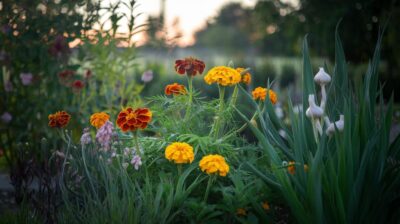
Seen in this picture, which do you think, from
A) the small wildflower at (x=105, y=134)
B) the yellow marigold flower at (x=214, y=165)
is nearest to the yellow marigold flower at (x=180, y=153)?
the yellow marigold flower at (x=214, y=165)

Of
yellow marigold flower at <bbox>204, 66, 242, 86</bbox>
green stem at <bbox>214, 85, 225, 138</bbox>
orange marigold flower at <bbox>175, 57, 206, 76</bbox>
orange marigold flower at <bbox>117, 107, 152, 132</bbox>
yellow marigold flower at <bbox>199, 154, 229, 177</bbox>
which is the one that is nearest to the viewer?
yellow marigold flower at <bbox>199, 154, 229, 177</bbox>

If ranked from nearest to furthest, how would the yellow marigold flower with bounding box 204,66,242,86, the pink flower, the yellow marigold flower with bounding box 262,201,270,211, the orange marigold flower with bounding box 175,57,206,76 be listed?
the yellow marigold flower with bounding box 262,201,270,211
the yellow marigold flower with bounding box 204,66,242,86
the orange marigold flower with bounding box 175,57,206,76
the pink flower

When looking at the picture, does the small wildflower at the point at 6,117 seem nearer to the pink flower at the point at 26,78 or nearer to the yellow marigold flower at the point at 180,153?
the pink flower at the point at 26,78

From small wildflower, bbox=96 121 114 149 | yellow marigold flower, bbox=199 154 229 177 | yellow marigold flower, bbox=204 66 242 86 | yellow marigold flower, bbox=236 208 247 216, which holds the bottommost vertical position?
yellow marigold flower, bbox=236 208 247 216

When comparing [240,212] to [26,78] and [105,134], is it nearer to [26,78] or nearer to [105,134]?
[105,134]

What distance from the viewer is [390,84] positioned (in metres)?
12.8

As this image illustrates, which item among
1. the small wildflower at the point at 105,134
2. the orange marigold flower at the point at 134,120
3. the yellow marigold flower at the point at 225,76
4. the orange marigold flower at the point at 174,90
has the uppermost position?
the yellow marigold flower at the point at 225,76

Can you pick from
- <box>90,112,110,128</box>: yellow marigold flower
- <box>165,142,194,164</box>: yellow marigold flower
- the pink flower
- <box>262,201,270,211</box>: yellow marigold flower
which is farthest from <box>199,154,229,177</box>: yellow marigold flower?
the pink flower

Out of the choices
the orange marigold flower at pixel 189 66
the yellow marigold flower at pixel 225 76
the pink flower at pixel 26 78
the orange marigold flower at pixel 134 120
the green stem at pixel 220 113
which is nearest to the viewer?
the orange marigold flower at pixel 134 120

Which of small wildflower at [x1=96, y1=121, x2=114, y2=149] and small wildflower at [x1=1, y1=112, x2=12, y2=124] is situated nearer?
small wildflower at [x1=96, y1=121, x2=114, y2=149]

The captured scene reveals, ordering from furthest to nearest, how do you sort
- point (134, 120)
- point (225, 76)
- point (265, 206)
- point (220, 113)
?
point (220, 113) < point (225, 76) < point (265, 206) < point (134, 120)

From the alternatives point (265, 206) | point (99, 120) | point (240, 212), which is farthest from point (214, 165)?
point (99, 120)

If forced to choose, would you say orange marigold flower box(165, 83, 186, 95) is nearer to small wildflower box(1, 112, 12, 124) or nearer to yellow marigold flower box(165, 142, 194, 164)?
yellow marigold flower box(165, 142, 194, 164)

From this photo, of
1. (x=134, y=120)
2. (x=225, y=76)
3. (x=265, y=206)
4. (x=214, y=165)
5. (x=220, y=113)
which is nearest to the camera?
(x=214, y=165)
